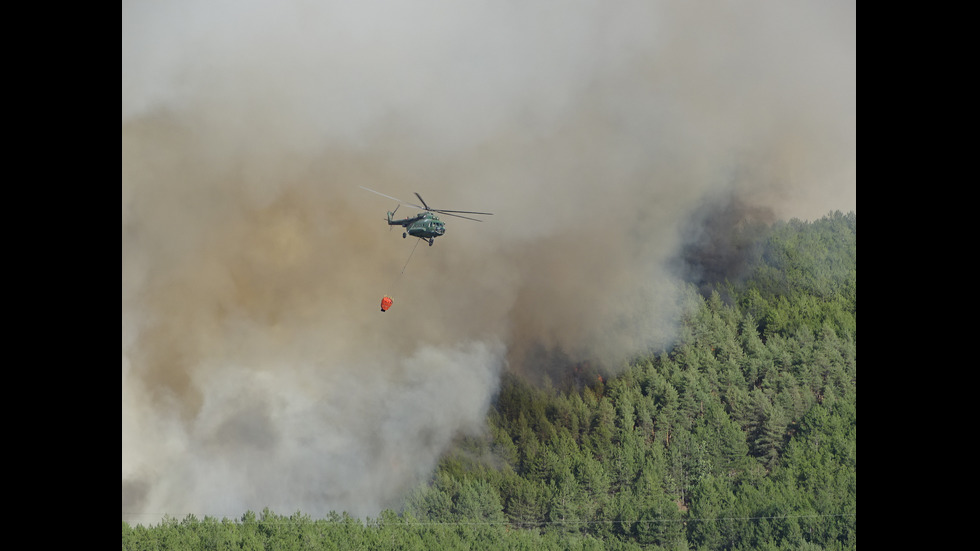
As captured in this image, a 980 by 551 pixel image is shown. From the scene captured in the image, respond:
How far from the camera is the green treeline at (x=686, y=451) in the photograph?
64250 mm

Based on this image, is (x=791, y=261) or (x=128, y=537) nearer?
(x=128, y=537)

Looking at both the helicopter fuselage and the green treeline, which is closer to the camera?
the helicopter fuselage

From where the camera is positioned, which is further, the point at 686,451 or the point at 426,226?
the point at 686,451

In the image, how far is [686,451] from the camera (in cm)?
7288

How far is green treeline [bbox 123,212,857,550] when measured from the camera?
64250mm

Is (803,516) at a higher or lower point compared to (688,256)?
lower

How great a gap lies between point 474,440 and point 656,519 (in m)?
15.5

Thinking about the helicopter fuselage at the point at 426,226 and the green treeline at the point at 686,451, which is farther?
the green treeline at the point at 686,451

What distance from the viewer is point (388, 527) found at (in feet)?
207

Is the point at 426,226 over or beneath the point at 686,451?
over
